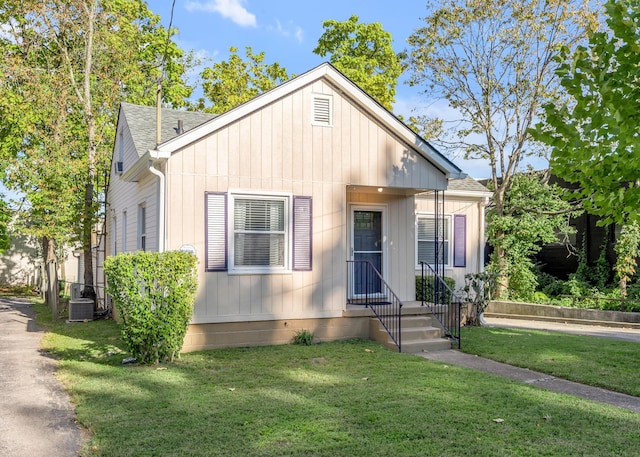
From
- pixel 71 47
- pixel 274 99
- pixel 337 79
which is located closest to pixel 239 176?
pixel 274 99

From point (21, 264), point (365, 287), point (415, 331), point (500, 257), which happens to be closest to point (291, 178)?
point (365, 287)

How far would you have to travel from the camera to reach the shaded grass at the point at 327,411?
455cm

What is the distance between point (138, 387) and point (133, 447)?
84.4 inches

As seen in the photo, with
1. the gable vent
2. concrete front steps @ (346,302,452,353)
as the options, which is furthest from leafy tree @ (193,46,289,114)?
concrete front steps @ (346,302,452,353)

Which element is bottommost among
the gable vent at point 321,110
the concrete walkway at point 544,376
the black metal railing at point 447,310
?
the concrete walkway at point 544,376

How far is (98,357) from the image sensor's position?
863 centimetres

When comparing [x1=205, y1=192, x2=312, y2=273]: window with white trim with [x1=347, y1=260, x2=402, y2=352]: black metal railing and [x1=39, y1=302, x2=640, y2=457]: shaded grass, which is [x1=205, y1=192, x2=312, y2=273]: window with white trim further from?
[x1=39, y1=302, x2=640, y2=457]: shaded grass

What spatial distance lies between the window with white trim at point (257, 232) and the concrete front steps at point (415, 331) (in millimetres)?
1681

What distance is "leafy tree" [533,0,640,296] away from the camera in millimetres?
5156

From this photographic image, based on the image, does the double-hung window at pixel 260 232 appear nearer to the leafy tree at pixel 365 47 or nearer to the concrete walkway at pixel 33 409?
the concrete walkway at pixel 33 409

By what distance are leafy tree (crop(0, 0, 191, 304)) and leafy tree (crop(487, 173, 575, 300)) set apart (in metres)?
11.9

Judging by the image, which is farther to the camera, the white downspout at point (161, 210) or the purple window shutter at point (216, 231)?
the purple window shutter at point (216, 231)

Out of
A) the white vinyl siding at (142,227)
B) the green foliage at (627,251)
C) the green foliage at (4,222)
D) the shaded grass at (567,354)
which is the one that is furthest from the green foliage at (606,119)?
the green foliage at (4,222)

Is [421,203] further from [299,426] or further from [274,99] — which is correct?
[299,426]
